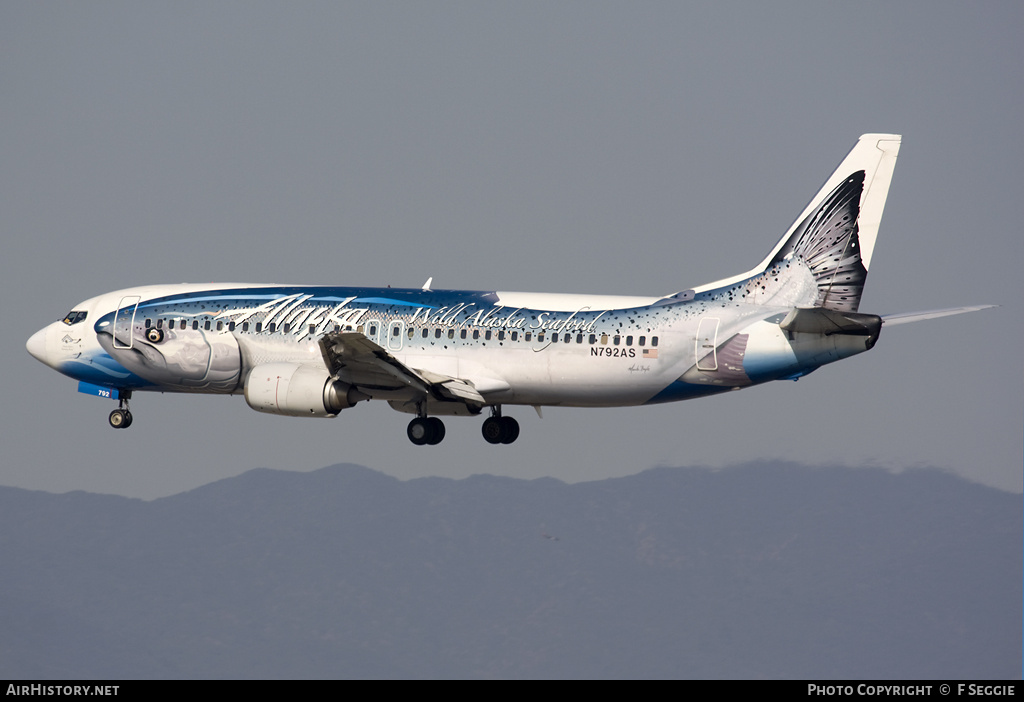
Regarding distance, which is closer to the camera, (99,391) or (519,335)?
(519,335)

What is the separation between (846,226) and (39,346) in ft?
96.1

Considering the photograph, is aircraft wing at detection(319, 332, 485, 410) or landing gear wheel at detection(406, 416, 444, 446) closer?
aircraft wing at detection(319, 332, 485, 410)

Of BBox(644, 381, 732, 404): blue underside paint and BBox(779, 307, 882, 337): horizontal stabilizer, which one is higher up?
BBox(779, 307, 882, 337): horizontal stabilizer

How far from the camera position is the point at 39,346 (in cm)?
5372

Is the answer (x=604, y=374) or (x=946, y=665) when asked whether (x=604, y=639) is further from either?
(x=604, y=374)

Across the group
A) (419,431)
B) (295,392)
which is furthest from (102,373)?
(419,431)

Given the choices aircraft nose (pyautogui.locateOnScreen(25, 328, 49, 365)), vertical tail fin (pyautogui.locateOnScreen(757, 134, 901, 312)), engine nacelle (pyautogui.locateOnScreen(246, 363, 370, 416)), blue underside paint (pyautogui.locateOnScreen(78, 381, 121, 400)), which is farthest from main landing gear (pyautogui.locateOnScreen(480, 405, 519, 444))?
aircraft nose (pyautogui.locateOnScreen(25, 328, 49, 365))

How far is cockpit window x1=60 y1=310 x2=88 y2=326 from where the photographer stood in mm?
52703

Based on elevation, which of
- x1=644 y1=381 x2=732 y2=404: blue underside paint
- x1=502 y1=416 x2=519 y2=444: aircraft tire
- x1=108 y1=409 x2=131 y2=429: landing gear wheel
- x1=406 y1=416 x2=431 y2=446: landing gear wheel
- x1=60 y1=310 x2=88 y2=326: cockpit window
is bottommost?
x1=406 y1=416 x2=431 y2=446: landing gear wheel

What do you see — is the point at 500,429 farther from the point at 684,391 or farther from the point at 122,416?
the point at 122,416

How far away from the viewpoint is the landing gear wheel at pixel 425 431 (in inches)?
1959

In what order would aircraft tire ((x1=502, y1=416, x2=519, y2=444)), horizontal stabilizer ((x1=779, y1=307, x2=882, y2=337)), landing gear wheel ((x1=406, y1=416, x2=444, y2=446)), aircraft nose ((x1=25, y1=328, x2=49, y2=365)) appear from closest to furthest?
1. horizontal stabilizer ((x1=779, y1=307, x2=882, y2=337))
2. landing gear wheel ((x1=406, y1=416, x2=444, y2=446))
3. aircraft tire ((x1=502, y1=416, x2=519, y2=444))
4. aircraft nose ((x1=25, y1=328, x2=49, y2=365))

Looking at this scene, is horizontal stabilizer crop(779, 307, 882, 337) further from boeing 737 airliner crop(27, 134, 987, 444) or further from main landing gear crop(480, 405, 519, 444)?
main landing gear crop(480, 405, 519, 444)

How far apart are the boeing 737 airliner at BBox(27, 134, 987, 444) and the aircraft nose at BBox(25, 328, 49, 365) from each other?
11.3ft
